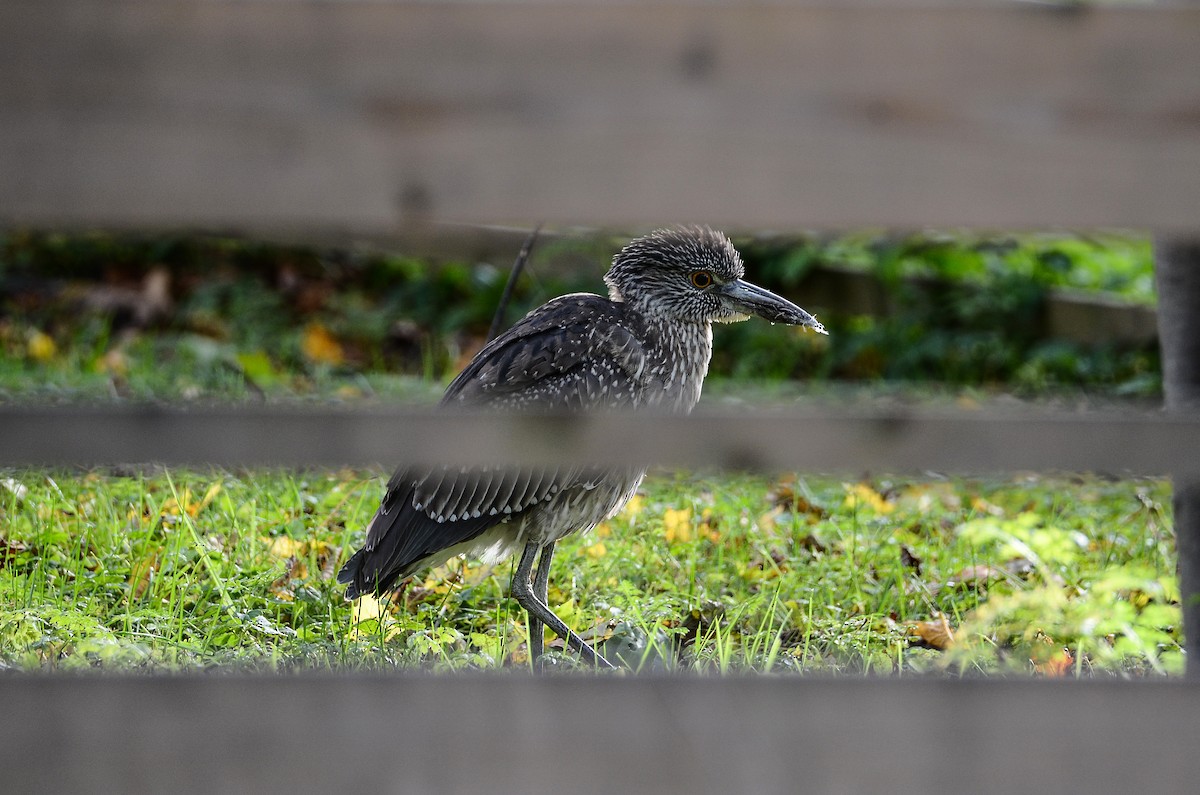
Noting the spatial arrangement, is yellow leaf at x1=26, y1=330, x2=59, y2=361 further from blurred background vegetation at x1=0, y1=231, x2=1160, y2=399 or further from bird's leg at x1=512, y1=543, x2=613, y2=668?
bird's leg at x1=512, y1=543, x2=613, y2=668

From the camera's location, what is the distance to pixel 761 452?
1.66 m

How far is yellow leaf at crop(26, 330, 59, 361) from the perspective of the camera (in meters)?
7.17

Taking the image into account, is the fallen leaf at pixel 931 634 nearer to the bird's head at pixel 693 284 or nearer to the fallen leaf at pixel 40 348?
the bird's head at pixel 693 284

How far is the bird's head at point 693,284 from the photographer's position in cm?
428

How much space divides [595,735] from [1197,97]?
43.3 inches

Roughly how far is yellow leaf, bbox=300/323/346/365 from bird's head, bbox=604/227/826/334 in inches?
135

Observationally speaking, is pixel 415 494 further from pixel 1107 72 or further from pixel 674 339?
pixel 1107 72

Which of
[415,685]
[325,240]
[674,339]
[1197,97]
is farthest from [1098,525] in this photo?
[325,240]

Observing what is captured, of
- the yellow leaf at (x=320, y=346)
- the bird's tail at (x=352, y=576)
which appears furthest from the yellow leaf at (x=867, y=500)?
the yellow leaf at (x=320, y=346)

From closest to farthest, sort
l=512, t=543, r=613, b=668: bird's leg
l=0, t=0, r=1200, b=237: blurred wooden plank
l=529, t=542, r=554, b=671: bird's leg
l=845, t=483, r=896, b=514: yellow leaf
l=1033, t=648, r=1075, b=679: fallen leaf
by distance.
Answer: l=0, t=0, r=1200, b=237: blurred wooden plank < l=1033, t=648, r=1075, b=679: fallen leaf < l=512, t=543, r=613, b=668: bird's leg < l=529, t=542, r=554, b=671: bird's leg < l=845, t=483, r=896, b=514: yellow leaf

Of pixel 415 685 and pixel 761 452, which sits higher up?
pixel 761 452

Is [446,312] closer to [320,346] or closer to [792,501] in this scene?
[320,346]

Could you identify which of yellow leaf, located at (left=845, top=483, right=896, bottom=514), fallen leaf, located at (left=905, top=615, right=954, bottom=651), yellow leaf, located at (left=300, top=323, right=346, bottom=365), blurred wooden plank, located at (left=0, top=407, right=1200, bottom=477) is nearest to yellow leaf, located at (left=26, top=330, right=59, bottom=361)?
yellow leaf, located at (left=300, top=323, right=346, bottom=365)

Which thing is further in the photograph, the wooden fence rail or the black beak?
the black beak
